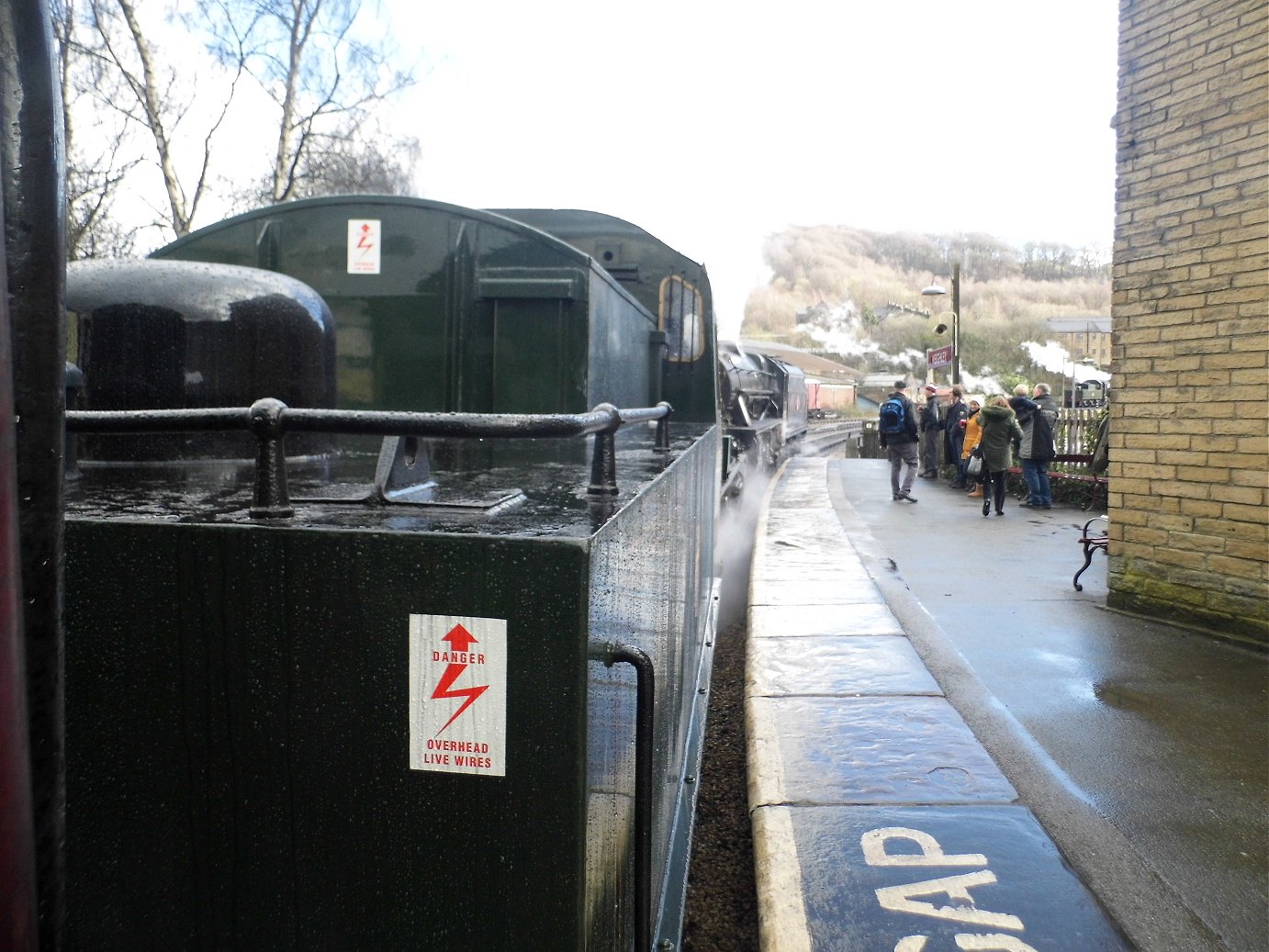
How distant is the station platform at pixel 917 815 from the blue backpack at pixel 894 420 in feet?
25.8

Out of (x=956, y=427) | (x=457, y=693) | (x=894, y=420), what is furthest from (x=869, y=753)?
(x=956, y=427)

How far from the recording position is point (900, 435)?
14633 mm

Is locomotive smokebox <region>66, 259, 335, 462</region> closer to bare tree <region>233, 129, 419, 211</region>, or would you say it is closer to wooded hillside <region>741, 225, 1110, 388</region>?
bare tree <region>233, 129, 419, 211</region>

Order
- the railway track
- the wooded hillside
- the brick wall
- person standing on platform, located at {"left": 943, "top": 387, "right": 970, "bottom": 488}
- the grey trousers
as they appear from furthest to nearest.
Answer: the wooded hillside, the railway track, person standing on platform, located at {"left": 943, "top": 387, "right": 970, "bottom": 488}, the grey trousers, the brick wall

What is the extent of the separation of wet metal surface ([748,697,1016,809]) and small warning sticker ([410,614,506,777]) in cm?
242

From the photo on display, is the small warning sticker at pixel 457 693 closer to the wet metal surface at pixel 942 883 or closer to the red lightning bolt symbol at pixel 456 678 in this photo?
the red lightning bolt symbol at pixel 456 678

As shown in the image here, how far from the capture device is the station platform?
2924mm

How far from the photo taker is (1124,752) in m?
4.40

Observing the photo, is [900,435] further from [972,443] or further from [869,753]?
[869,753]

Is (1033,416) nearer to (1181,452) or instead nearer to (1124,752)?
(1181,452)

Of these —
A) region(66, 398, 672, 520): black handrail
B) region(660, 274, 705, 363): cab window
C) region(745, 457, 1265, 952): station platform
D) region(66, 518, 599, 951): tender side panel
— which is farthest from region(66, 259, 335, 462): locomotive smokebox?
region(660, 274, 705, 363): cab window

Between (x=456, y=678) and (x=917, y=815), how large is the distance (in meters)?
2.60

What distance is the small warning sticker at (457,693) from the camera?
1480 millimetres

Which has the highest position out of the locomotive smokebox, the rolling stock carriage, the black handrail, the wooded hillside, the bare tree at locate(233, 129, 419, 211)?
the wooded hillside
